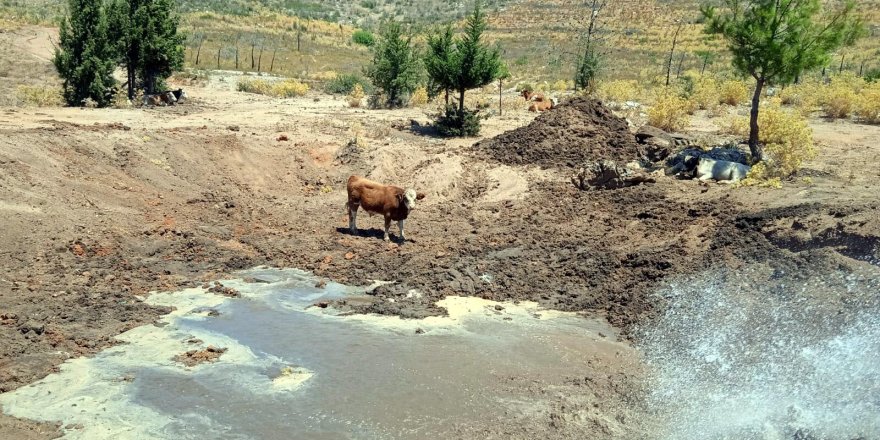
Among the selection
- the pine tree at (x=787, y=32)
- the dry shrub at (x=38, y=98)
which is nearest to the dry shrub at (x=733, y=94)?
the pine tree at (x=787, y=32)

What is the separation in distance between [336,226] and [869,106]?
1930 cm

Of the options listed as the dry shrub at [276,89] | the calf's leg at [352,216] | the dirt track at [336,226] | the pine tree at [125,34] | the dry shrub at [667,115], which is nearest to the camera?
the dirt track at [336,226]

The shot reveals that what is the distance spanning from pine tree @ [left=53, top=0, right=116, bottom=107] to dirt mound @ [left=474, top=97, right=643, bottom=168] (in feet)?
47.1

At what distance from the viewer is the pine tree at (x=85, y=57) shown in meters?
25.2

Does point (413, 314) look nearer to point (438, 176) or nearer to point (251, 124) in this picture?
point (438, 176)

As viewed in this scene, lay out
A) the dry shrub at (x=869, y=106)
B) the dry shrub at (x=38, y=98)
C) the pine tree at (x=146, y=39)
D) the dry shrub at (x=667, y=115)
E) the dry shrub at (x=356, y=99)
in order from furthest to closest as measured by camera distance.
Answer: the dry shrub at (x=356, y=99)
the pine tree at (x=146, y=39)
the dry shrub at (x=38, y=98)
the dry shrub at (x=869, y=106)
the dry shrub at (x=667, y=115)

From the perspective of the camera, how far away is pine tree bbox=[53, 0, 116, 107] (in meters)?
25.2

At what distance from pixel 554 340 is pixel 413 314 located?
235 centimetres

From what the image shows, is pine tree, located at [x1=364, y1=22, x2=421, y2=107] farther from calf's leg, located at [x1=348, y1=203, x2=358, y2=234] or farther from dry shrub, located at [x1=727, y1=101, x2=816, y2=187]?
dry shrub, located at [x1=727, y1=101, x2=816, y2=187]

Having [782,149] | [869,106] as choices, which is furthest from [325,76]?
[782,149]

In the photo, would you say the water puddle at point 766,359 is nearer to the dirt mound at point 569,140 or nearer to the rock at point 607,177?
the rock at point 607,177

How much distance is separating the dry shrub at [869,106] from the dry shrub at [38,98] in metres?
28.3

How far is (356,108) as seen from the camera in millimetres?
29875

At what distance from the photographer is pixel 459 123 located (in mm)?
23375
